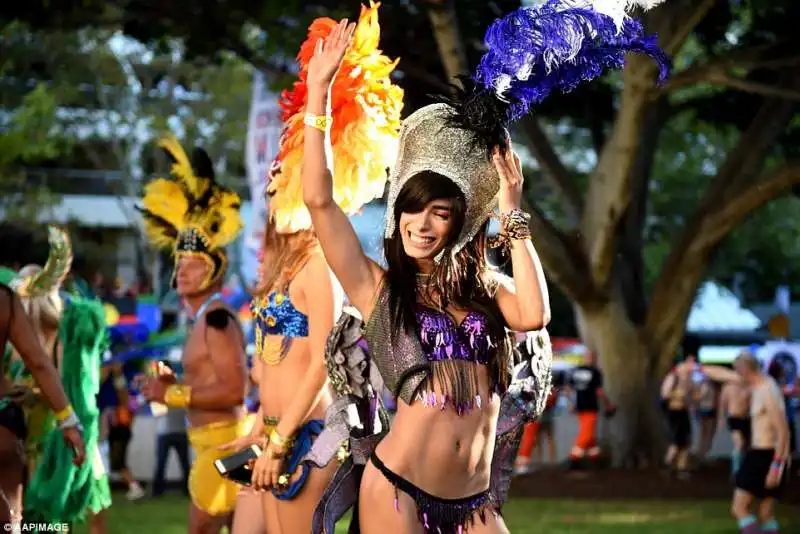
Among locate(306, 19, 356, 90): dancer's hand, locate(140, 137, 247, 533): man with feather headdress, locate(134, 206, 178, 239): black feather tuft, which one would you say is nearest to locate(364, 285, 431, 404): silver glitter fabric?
locate(306, 19, 356, 90): dancer's hand

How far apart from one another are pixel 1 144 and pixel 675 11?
22443 millimetres

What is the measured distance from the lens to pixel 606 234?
59.4ft

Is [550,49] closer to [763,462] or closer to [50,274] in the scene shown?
[50,274]

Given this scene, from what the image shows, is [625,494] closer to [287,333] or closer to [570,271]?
[570,271]

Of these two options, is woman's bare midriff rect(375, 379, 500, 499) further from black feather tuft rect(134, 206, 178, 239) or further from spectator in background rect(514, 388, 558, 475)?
spectator in background rect(514, 388, 558, 475)

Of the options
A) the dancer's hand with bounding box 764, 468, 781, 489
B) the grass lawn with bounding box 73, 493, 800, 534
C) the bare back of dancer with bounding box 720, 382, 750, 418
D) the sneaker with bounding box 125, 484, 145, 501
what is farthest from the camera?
the sneaker with bounding box 125, 484, 145, 501

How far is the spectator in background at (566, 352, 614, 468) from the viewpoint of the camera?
19.0 metres

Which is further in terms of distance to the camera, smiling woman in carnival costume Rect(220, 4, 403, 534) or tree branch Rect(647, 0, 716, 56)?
tree branch Rect(647, 0, 716, 56)

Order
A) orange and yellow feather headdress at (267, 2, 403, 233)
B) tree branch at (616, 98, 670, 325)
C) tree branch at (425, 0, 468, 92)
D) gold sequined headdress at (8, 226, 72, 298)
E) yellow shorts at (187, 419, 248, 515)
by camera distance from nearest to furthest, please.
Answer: orange and yellow feather headdress at (267, 2, 403, 233) → yellow shorts at (187, 419, 248, 515) → gold sequined headdress at (8, 226, 72, 298) → tree branch at (425, 0, 468, 92) → tree branch at (616, 98, 670, 325)

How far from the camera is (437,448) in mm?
4531

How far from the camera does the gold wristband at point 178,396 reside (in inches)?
296

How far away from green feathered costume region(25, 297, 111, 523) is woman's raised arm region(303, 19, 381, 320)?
410 centimetres

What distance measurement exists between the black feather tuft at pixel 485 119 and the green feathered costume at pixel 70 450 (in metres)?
4.36

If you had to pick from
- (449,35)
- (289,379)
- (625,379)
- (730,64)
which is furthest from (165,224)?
(625,379)
